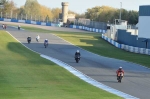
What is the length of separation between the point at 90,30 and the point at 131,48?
49857 millimetres

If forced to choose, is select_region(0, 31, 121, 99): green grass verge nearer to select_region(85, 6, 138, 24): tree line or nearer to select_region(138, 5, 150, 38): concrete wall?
select_region(138, 5, 150, 38): concrete wall

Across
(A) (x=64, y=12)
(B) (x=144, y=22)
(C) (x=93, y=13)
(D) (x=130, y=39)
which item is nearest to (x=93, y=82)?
(B) (x=144, y=22)

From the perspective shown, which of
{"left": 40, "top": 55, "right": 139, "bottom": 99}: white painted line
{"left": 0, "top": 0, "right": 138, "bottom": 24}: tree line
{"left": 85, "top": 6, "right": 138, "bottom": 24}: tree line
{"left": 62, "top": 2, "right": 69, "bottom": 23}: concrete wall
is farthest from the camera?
{"left": 62, "top": 2, "right": 69, "bottom": 23}: concrete wall

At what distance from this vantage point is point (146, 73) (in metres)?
38.9

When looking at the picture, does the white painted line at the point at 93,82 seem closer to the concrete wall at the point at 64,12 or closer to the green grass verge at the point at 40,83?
the green grass verge at the point at 40,83

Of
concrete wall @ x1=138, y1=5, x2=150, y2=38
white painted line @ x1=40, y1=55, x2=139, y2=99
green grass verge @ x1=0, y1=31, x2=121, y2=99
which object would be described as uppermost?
concrete wall @ x1=138, y1=5, x2=150, y2=38

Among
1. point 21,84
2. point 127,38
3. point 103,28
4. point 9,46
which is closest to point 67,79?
point 21,84

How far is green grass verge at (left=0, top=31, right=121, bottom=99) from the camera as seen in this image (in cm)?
2247

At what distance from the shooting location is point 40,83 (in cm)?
2786

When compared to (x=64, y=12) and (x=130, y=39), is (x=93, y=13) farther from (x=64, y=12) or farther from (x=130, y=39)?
(x=130, y=39)

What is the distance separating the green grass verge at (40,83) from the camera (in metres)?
22.5

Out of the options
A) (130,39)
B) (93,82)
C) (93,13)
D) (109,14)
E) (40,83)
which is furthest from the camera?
(93,13)

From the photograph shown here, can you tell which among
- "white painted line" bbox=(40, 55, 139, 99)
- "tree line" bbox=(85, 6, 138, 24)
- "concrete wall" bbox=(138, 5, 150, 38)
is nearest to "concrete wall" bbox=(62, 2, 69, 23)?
"tree line" bbox=(85, 6, 138, 24)

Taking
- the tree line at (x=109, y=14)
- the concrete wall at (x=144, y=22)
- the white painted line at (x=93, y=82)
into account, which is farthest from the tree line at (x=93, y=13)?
the white painted line at (x=93, y=82)
